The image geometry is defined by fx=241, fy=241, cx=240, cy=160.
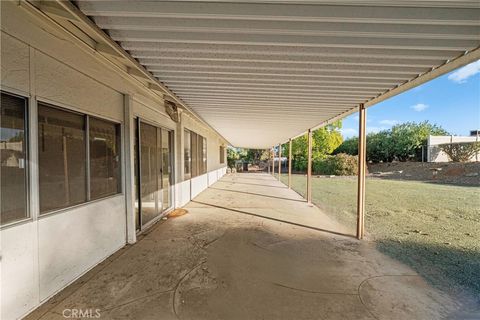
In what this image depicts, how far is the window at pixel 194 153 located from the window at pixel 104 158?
3.62 meters

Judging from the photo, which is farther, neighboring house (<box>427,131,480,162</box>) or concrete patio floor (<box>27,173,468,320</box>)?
neighboring house (<box>427,131,480,162</box>)

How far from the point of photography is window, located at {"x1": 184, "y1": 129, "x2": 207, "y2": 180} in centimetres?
776

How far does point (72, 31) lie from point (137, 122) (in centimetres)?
200

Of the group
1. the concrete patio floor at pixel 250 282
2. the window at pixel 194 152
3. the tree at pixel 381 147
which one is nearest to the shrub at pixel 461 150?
the tree at pixel 381 147

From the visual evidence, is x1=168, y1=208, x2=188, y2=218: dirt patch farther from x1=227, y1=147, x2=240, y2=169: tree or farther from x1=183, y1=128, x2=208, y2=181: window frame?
x1=227, y1=147, x2=240, y2=169: tree

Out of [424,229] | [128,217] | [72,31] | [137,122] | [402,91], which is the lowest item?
[424,229]

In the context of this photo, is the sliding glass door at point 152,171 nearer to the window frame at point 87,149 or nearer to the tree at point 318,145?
the window frame at point 87,149

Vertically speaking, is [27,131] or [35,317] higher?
[27,131]

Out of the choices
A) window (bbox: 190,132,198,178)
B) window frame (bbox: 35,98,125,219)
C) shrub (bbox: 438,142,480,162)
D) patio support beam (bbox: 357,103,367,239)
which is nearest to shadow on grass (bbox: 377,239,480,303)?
patio support beam (bbox: 357,103,367,239)

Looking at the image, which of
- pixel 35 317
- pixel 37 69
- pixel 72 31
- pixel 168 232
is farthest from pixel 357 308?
pixel 72 31

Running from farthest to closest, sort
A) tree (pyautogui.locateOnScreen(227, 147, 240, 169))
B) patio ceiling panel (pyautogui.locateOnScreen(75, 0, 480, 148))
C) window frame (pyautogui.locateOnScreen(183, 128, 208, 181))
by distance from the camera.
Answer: tree (pyautogui.locateOnScreen(227, 147, 240, 169))
window frame (pyautogui.locateOnScreen(183, 128, 208, 181))
patio ceiling panel (pyautogui.locateOnScreen(75, 0, 480, 148))

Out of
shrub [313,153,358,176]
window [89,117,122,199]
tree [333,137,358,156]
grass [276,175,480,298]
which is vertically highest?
tree [333,137,358,156]

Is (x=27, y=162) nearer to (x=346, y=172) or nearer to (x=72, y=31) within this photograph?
Answer: (x=72, y=31)

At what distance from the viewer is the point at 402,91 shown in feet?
12.3
